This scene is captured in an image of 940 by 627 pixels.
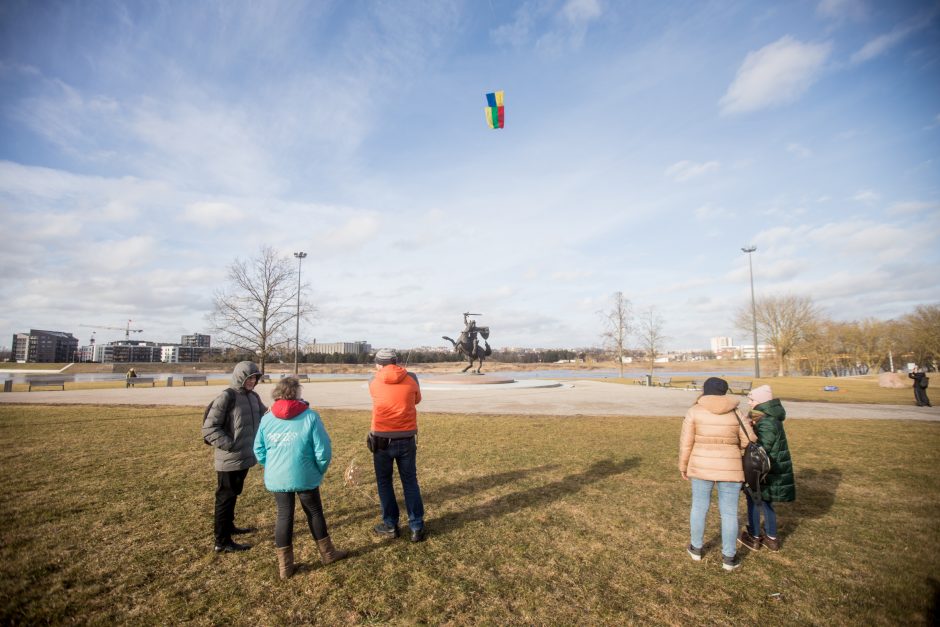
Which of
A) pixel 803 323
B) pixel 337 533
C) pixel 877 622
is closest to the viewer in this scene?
pixel 877 622

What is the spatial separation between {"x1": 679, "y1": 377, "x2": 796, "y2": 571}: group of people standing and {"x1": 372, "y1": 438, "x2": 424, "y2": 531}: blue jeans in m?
2.58

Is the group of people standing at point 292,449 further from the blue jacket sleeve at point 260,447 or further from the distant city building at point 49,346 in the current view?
the distant city building at point 49,346

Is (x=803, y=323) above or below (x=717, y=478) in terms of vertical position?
above

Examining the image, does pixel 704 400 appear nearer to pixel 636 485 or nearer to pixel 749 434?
pixel 749 434

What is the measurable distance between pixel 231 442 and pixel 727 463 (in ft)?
15.2

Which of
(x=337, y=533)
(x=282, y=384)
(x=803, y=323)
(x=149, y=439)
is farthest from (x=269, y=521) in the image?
(x=803, y=323)

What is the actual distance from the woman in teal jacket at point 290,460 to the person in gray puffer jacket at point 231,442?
49cm

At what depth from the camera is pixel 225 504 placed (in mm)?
4023

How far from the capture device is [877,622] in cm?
296

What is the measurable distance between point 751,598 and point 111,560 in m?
5.55

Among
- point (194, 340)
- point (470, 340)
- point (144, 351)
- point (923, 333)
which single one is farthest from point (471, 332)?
point (194, 340)

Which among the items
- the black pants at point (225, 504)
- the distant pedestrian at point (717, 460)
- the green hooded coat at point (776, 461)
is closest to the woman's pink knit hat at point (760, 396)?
the green hooded coat at point (776, 461)

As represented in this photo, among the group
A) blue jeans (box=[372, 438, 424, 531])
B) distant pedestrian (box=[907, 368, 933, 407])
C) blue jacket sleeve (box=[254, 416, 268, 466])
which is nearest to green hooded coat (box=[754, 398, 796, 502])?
blue jeans (box=[372, 438, 424, 531])

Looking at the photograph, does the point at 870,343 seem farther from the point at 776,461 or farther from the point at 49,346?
the point at 49,346
